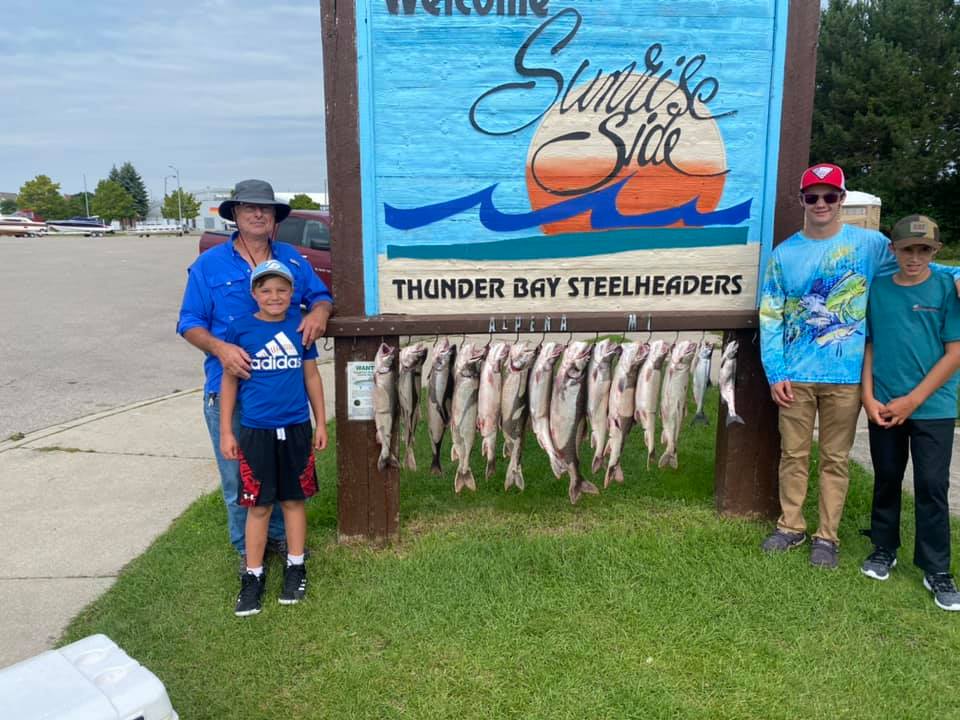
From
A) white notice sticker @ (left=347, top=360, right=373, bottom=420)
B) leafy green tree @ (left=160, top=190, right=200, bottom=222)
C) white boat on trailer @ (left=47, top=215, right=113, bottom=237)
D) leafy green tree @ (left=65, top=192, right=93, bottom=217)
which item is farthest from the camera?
leafy green tree @ (left=160, top=190, right=200, bottom=222)

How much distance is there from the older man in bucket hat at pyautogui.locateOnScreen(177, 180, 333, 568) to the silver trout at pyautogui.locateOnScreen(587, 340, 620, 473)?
1.39 metres

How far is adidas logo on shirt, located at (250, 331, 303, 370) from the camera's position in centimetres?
330

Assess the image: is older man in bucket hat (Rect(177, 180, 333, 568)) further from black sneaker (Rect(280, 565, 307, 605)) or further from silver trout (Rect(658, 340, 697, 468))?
silver trout (Rect(658, 340, 697, 468))

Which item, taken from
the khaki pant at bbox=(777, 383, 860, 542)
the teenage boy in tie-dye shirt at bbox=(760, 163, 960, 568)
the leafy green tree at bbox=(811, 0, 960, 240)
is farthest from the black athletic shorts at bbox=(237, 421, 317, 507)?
the leafy green tree at bbox=(811, 0, 960, 240)

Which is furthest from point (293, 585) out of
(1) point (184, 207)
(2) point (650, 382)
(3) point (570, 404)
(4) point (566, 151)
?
(1) point (184, 207)

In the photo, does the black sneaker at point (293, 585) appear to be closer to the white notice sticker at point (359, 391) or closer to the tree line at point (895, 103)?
the white notice sticker at point (359, 391)

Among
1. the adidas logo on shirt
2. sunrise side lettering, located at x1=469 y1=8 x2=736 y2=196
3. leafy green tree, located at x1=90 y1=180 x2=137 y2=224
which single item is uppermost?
leafy green tree, located at x1=90 y1=180 x2=137 y2=224

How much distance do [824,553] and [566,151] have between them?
8.36 feet

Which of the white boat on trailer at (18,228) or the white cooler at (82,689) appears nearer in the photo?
the white cooler at (82,689)

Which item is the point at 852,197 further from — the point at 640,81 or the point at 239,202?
the point at 239,202

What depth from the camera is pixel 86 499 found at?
16.1 ft

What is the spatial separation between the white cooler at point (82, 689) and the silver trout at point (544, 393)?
2.12m

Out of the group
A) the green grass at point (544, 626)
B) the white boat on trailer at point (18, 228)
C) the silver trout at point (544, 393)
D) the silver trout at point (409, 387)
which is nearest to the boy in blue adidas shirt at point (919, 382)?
the green grass at point (544, 626)

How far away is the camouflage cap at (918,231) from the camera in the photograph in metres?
3.24
